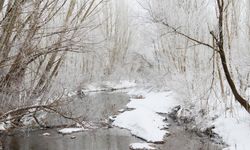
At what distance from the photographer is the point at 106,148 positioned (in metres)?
10.2

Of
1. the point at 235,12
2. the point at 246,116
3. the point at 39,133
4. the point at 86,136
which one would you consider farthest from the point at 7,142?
the point at 235,12

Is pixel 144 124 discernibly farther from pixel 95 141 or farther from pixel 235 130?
pixel 235 130

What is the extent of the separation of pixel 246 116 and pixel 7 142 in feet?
24.6

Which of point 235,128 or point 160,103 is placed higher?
point 160,103

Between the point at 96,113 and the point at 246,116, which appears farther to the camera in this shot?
the point at 96,113

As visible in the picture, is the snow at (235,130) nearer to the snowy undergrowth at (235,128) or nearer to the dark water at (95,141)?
the snowy undergrowth at (235,128)

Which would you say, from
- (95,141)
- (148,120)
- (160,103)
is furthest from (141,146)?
(160,103)

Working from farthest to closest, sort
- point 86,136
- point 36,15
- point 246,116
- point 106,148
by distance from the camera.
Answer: point 86,136, point 246,116, point 106,148, point 36,15

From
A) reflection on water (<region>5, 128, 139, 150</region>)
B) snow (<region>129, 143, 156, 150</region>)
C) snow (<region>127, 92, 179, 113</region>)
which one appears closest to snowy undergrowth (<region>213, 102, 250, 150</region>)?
snow (<region>129, 143, 156, 150</region>)

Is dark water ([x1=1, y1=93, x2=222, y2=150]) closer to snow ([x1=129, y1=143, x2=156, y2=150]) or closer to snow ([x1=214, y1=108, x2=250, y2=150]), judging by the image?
snow ([x1=129, y1=143, x2=156, y2=150])

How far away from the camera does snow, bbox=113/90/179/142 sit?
12.3m

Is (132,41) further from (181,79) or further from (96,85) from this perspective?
(181,79)

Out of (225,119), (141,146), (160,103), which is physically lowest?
(141,146)

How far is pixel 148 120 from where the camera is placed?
14008 mm
